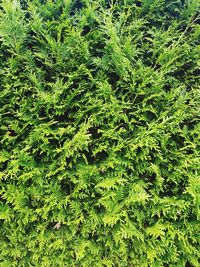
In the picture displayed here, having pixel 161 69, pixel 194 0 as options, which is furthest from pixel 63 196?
pixel 194 0

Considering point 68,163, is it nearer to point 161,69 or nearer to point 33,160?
point 33,160

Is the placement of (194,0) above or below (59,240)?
above

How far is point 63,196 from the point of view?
256 cm

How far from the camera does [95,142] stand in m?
2.60

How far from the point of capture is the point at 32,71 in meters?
2.61

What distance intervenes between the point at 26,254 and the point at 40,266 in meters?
0.18

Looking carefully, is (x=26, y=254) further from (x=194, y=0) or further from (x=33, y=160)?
(x=194, y=0)

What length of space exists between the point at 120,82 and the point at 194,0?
1.08 metres

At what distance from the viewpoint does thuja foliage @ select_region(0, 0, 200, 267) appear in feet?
8.11

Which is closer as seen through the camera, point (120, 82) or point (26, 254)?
point (120, 82)

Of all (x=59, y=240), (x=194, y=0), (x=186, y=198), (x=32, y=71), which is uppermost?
(x=194, y=0)

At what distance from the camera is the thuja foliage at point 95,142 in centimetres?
247

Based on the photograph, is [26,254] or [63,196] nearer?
[63,196]

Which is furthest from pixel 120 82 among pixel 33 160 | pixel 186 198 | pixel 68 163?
pixel 186 198
